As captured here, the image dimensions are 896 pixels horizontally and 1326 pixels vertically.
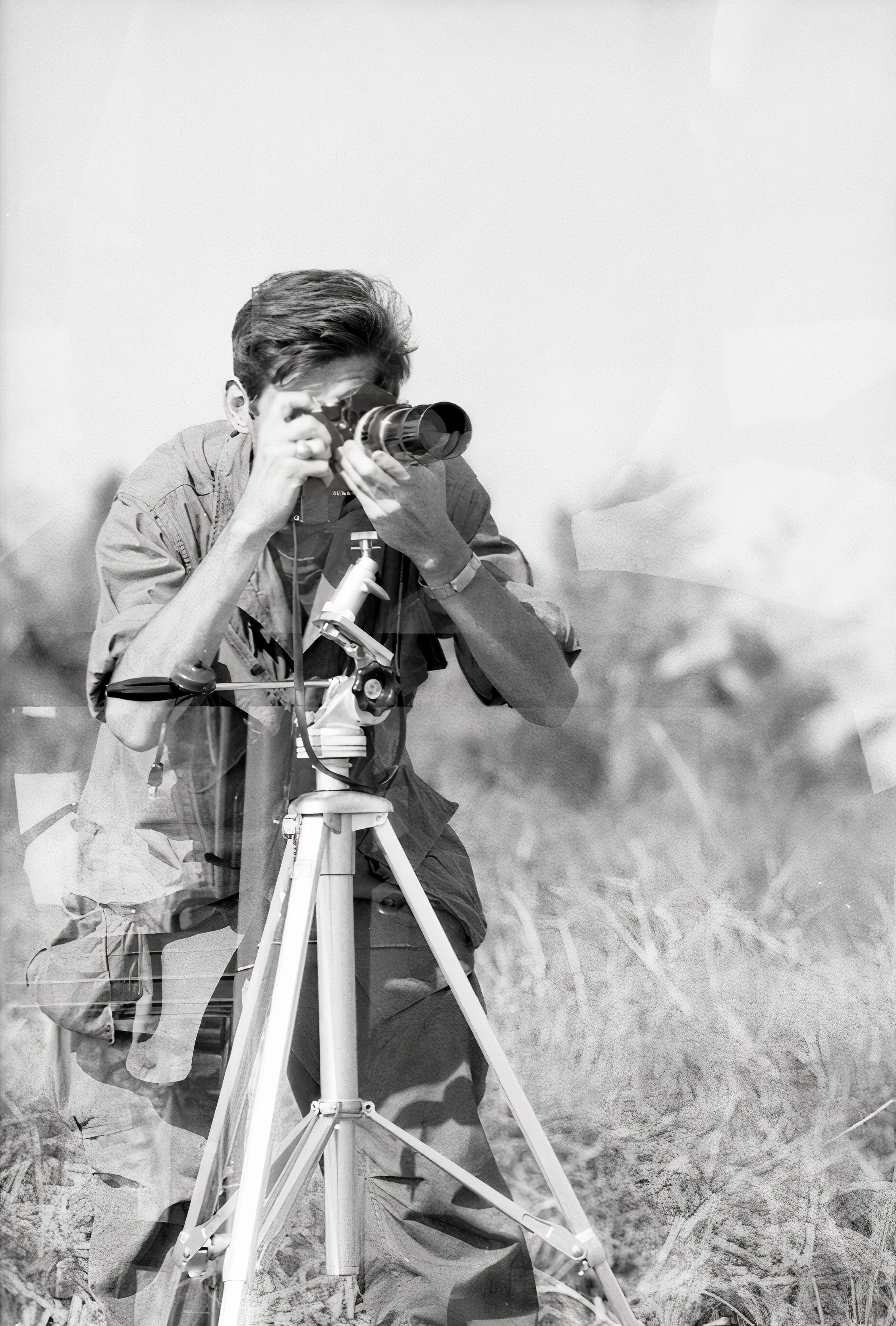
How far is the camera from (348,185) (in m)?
1.64

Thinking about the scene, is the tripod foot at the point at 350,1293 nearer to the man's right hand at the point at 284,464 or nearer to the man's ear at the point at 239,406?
the man's right hand at the point at 284,464

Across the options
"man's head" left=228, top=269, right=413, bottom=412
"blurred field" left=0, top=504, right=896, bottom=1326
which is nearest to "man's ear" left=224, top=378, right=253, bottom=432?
"man's head" left=228, top=269, right=413, bottom=412

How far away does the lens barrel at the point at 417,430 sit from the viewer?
4.36 ft

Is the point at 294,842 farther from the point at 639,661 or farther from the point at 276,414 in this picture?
the point at 639,661

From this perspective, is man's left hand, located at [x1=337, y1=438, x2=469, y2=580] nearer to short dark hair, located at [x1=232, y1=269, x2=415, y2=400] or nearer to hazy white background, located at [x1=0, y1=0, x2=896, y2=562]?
short dark hair, located at [x1=232, y1=269, x2=415, y2=400]

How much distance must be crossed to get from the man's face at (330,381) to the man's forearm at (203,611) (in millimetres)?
177

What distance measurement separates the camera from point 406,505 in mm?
1385

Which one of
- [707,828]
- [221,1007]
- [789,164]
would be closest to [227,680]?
[221,1007]

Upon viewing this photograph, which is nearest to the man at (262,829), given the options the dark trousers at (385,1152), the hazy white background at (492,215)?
the dark trousers at (385,1152)

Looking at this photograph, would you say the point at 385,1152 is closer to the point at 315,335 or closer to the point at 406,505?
the point at 406,505

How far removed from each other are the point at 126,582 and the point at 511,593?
1.50ft

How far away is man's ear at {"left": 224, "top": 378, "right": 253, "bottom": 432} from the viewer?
1514 millimetres

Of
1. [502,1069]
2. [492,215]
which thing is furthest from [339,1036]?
[492,215]

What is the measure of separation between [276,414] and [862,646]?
0.86m
